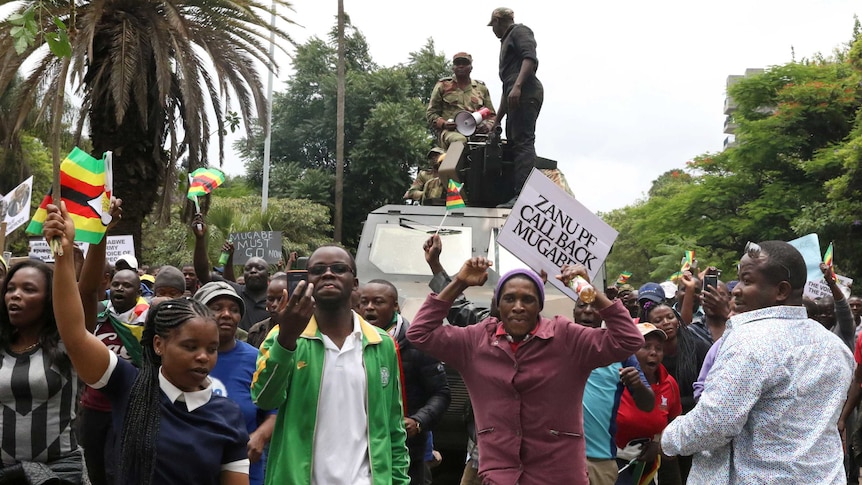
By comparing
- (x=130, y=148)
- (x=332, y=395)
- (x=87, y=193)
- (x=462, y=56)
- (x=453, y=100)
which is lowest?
(x=332, y=395)

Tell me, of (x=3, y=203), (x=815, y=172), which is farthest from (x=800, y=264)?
(x=815, y=172)

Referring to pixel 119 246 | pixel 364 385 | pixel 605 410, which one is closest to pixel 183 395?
pixel 364 385

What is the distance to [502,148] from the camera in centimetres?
1211

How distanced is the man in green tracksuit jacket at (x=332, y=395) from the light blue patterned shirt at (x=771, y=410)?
1301mm

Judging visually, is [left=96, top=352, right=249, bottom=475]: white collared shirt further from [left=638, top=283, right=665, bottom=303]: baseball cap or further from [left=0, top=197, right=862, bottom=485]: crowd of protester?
[left=638, top=283, right=665, bottom=303]: baseball cap

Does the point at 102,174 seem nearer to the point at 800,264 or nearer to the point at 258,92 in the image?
the point at 800,264

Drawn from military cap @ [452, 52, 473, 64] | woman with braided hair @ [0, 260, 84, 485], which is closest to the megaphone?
military cap @ [452, 52, 473, 64]

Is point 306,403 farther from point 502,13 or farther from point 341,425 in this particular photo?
point 502,13

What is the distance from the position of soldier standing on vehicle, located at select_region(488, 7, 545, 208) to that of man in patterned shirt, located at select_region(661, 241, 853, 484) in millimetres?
7649

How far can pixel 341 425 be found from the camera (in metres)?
4.51

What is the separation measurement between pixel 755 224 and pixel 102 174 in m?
28.3

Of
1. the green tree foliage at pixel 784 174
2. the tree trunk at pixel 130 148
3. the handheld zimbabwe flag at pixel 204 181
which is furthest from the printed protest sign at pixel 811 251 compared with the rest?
the green tree foliage at pixel 784 174

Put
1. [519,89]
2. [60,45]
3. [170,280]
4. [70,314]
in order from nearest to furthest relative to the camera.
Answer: [70,314]
[60,45]
[170,280]
[519,89]

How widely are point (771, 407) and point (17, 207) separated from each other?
769 centimetres
